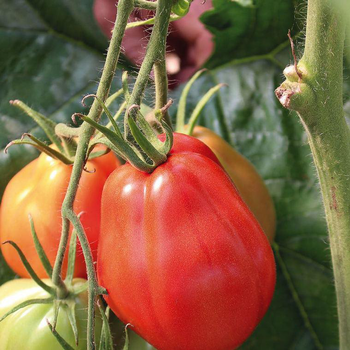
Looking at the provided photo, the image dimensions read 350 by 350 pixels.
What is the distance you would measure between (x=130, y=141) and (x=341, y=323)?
225mm

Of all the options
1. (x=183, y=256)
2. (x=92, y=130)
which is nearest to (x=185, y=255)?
(x=183, y=256)

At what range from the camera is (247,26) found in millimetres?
761

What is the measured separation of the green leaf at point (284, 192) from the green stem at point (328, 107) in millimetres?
256

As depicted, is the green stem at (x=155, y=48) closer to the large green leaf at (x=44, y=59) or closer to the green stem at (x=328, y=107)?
the green stem at (x=328, y=107)

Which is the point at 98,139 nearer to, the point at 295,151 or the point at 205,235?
the point at 205,235

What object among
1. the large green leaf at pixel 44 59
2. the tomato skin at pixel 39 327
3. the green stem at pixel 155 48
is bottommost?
the tomato skin at pixel 39 327

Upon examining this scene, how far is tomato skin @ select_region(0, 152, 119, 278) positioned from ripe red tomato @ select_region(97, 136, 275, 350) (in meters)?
0.09

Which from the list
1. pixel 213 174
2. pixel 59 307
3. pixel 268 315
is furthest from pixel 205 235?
pixel 268 315

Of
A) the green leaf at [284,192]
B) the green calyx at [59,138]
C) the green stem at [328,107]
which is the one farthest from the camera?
the green leaf at [284,192]

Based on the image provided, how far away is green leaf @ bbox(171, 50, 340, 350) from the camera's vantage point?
0.69 m

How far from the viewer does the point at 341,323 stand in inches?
18.6

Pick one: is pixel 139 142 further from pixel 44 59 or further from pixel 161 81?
pixel 44 59

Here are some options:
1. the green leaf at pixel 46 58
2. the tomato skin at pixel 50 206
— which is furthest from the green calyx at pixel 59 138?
the green leaf at pixel 46 58

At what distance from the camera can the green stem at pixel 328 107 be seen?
383mm
